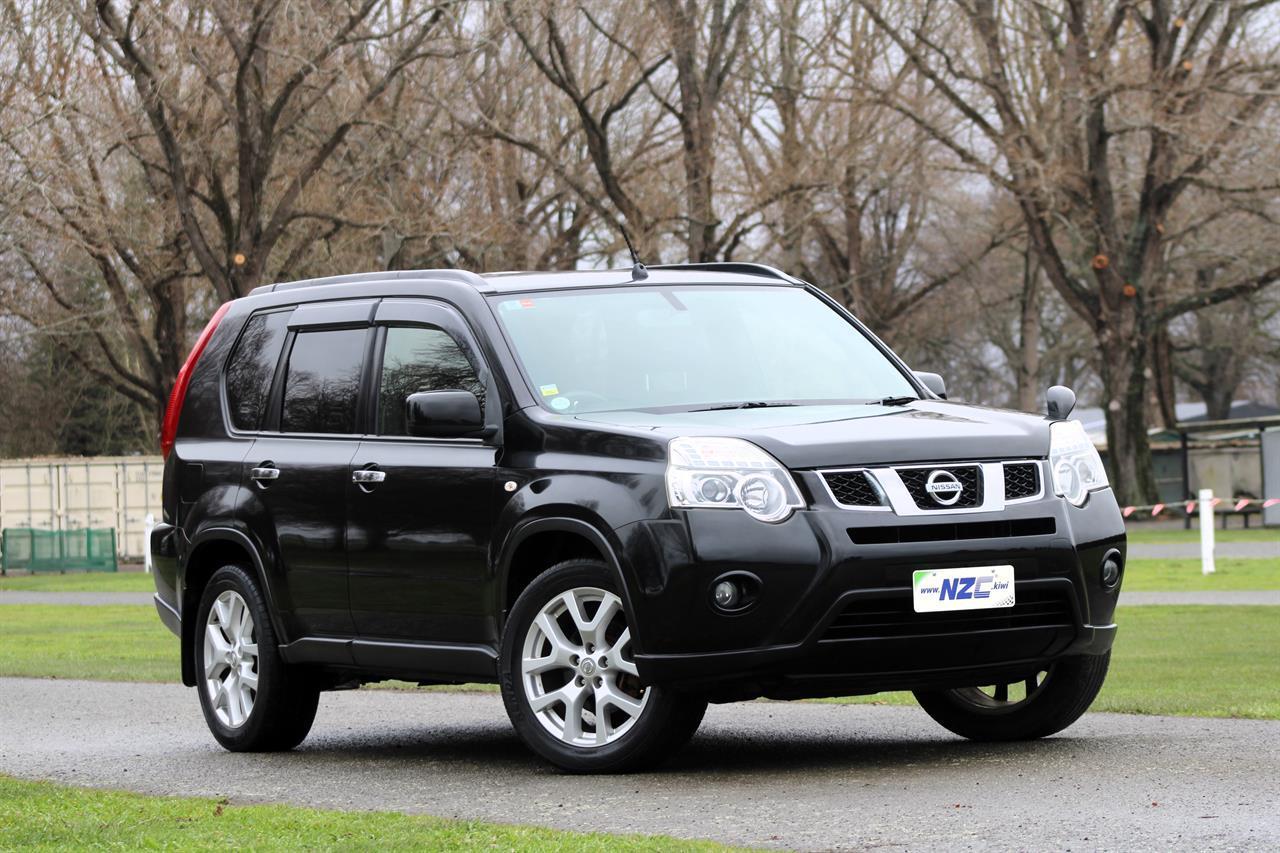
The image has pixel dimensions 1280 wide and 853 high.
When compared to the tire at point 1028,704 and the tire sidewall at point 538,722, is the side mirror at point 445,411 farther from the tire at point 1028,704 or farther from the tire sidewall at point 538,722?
the tire at point 1028,704

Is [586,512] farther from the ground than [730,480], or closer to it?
closer to it

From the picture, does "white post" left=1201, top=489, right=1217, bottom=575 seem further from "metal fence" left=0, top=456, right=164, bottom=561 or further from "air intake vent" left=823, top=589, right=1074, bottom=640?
"metal fence" left=0, top=456, right=164, bottom=561

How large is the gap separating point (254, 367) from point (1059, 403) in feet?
12.6

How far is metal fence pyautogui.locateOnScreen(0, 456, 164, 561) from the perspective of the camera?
47438mm

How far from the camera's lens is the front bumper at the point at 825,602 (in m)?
7.65

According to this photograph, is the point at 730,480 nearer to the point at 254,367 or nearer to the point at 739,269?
the point at 739,269

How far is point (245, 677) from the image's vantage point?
1002 centimetres

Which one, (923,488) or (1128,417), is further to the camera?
(1128,417)

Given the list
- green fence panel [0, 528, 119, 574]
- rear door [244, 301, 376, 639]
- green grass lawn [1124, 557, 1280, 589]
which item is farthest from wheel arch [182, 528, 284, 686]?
green fence panel [0, 528, 119, 574]

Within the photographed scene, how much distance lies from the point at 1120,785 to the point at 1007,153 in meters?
32.2

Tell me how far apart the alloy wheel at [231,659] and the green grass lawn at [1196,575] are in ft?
49.6

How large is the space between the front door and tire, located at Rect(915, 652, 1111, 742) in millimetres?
1899

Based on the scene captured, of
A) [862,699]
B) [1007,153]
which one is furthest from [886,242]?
[862,699]

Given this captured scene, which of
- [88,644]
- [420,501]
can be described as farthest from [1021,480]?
[88,644]
